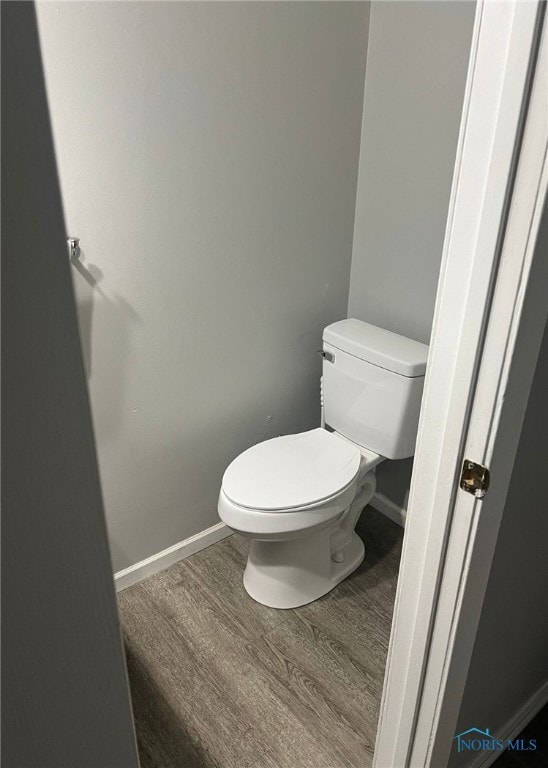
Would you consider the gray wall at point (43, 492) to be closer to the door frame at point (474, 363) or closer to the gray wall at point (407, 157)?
the door frame at point (474, 363)

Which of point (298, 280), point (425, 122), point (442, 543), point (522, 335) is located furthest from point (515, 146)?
point (298, 280)

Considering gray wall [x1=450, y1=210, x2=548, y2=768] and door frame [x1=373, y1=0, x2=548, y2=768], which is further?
gray wall [x1=450, y1=210, x2=548, y2=768]

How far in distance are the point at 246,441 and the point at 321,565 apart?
1.64ft

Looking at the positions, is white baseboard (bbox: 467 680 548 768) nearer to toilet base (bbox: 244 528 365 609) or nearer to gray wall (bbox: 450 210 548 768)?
gray wall (bbox: 450 210 548 768)

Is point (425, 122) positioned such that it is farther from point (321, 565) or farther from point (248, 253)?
point (321, 565)

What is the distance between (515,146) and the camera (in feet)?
2.51

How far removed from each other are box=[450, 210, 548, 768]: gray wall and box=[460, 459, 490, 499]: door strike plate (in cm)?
10

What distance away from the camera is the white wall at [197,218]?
1.45 meters

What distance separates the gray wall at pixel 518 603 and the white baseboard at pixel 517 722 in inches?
0.6

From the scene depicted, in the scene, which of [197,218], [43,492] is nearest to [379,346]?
[197,218]

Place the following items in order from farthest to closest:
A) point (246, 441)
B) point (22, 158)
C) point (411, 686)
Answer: point (246, 441) < point (411, 686) < point (22, 158)

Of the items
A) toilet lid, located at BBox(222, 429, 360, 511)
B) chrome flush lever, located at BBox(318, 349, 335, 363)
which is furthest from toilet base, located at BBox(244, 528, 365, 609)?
chrome flush lever, located at BBox(318, 349, 335, 363)

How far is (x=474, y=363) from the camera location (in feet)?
2.88

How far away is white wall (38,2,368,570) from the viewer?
57.2 inches
